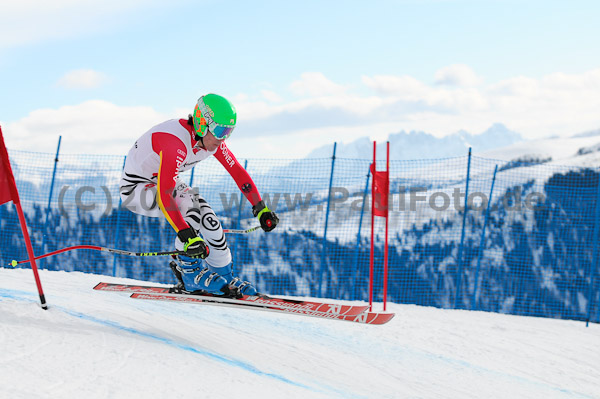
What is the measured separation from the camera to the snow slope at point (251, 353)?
3479 millimetres

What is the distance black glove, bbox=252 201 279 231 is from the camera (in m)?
4.96

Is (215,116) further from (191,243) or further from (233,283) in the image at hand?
(233,283)

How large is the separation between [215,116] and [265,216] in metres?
1.07

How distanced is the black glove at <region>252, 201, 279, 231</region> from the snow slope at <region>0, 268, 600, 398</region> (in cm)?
107

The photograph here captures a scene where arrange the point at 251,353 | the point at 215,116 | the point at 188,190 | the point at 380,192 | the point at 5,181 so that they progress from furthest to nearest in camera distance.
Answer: the point at 380,192 → the point at 188,190 → the point at 251,353 → the point at 5,181 → the point at 215,116

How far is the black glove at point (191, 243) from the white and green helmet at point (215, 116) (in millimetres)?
777

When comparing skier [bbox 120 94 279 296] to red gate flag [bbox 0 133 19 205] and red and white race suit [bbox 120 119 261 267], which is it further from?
red gate flag [bbox 0 133 19 205]

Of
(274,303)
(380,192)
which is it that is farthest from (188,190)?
(380,192)

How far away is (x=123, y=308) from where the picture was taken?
562cm

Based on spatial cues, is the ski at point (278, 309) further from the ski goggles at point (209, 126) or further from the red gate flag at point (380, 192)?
the red gate flag at point (380, 192)

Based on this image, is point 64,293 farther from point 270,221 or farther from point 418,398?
point 418,398

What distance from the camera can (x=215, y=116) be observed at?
14.2 feet

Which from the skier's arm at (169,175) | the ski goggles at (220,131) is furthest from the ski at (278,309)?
the ski goggles at (220,131)

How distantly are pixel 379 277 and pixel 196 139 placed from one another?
52.5ft
